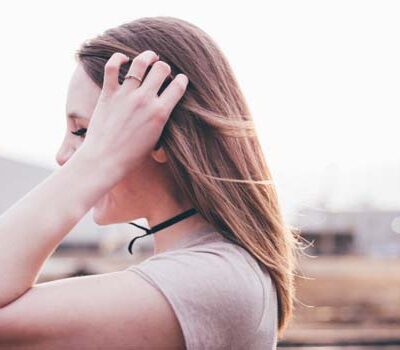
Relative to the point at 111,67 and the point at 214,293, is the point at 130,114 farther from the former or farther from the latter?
the point at 214,293

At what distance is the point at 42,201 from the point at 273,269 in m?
0.40

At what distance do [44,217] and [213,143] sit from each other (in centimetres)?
30

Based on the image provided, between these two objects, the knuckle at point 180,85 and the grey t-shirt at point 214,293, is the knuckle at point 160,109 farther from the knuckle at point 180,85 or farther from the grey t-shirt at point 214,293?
the grey t-shirt at point 214,293

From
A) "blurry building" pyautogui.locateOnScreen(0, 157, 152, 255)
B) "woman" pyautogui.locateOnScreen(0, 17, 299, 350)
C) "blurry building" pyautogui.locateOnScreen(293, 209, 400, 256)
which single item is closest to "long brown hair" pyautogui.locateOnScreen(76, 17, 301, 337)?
"woman" pyautogui.locateOnScreen(0, 17, 299, 350)

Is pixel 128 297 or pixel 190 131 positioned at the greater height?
pixel 190 131

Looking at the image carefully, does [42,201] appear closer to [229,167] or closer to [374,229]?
[229,167]

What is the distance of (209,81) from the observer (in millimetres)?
1352

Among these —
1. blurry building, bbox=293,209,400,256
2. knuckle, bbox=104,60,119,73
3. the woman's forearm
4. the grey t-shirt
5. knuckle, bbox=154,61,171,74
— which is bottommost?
blurry building, bbox=293,209,400,256

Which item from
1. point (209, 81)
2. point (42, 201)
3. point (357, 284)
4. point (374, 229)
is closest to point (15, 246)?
point (42, 201)

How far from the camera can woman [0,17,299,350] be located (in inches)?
46.6

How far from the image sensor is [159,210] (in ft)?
4.65

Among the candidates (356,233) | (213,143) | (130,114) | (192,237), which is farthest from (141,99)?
(356,233)

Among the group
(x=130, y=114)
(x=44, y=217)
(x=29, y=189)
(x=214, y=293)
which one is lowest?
(x=29, y=189)

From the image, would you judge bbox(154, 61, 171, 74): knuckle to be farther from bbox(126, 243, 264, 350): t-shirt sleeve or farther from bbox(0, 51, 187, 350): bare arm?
bbox(126, 243, 264, 350): t-shirt sleeve
